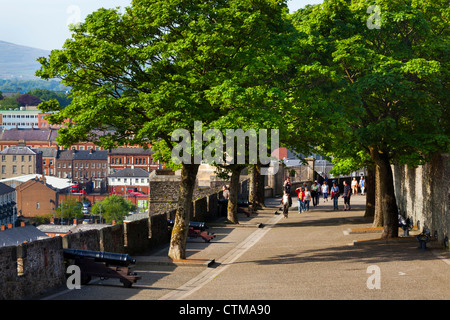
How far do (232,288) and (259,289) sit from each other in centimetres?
67

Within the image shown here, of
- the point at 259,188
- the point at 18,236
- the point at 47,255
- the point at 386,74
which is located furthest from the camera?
the point at 18,236

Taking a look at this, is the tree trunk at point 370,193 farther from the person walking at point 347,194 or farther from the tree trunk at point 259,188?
the tree trunk at point 259,188

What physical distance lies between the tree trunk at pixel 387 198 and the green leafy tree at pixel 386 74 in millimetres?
37

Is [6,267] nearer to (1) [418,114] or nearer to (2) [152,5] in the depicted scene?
(2) [152,5]

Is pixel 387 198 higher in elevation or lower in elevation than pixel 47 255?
higher

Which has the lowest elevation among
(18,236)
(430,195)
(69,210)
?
(18,236)

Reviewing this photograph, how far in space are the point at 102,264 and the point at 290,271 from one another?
215 inches

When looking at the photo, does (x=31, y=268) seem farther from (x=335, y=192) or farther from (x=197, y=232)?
(x=335, y=192)

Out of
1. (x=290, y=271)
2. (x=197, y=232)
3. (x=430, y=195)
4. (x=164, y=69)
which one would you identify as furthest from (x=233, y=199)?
(x=290, y=271)

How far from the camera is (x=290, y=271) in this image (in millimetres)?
20203

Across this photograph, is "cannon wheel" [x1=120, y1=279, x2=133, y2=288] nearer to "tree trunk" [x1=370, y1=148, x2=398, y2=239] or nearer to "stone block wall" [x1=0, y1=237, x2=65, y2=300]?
"stone block wall" [x1=0, y1=237, x2=65, y2=300]

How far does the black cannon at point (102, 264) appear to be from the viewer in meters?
17.6

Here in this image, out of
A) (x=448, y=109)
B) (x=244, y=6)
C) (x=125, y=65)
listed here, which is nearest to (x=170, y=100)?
(x=125, y=65)

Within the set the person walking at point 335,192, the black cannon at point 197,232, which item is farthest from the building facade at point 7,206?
the black cannon at point 197,232
